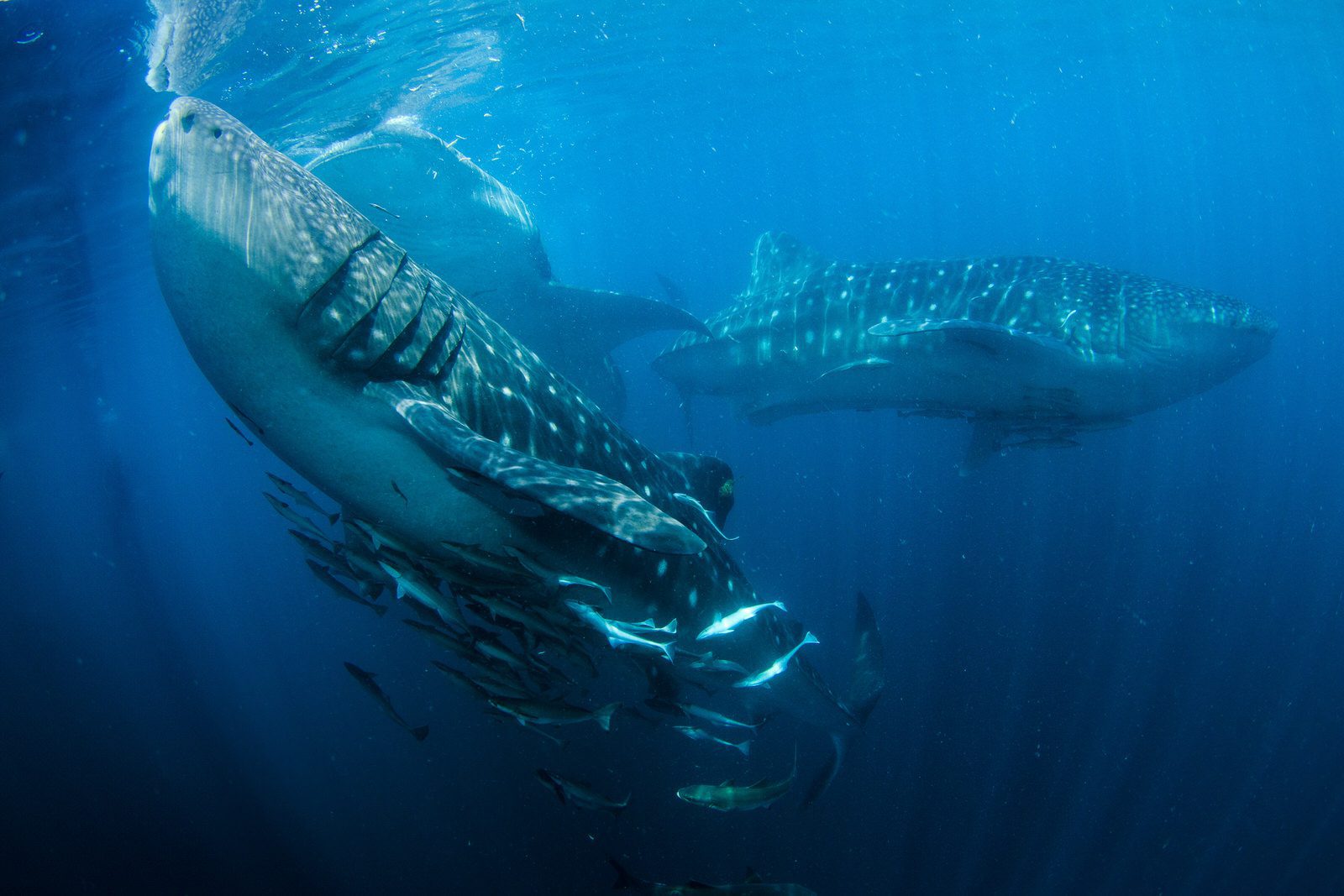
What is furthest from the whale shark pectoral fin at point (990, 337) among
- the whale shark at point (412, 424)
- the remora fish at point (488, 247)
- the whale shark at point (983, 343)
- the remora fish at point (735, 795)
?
the remora fish at point (735, 795)

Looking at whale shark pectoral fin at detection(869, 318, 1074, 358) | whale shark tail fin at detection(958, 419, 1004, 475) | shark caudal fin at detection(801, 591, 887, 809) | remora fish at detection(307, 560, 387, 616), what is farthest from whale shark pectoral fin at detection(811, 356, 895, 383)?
remora fish at detection(307, 560, 387, 616)

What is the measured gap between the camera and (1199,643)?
11117 millimetres

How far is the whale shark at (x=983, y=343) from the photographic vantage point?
682 cm

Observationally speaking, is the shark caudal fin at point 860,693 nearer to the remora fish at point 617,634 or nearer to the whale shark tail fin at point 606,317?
the remora fish at point 617,634

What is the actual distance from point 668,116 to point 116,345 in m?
31.1

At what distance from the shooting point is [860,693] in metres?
5.88

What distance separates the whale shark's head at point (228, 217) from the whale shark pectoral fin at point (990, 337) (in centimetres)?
509

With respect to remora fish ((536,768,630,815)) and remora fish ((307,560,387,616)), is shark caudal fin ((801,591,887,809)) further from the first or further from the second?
remora fish ((307,560,387,616))

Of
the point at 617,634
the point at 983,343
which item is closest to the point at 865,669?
the point at 983,343

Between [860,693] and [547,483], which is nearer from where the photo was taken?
[547,483]

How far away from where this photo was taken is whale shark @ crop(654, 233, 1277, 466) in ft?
22.4

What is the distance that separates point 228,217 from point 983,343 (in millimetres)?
6311

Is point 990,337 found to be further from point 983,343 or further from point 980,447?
point 980,447

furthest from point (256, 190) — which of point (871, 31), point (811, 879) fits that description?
point (871, 31)
